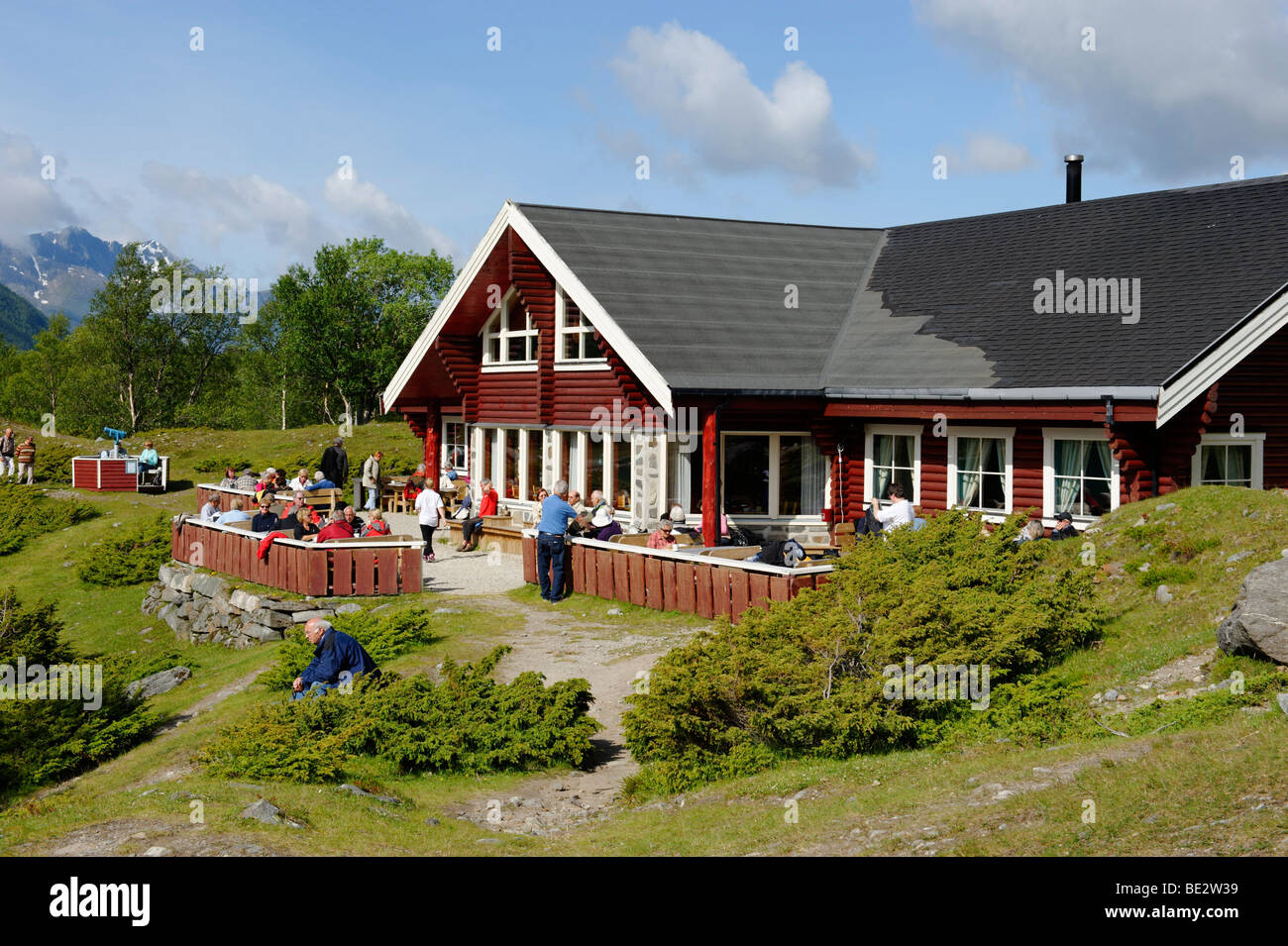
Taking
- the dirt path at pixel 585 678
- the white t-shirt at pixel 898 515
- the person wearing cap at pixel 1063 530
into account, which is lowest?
the dirt path at pixel 585 678

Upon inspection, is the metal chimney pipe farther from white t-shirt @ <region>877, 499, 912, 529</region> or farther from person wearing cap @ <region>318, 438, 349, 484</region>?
person wearing cap @ <region>318, 438, 349, 484</region>

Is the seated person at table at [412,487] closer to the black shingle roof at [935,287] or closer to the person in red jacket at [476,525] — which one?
the person in red jacket at [476,525]

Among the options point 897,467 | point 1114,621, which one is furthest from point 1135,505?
point 897,467

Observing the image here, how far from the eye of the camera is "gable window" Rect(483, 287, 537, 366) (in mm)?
27266

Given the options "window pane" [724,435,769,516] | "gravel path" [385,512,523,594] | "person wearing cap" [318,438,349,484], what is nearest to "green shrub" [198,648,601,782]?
"gravel path" [385,512,523,594]

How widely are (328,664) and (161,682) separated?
265 inches

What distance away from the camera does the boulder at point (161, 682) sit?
58.1 ft

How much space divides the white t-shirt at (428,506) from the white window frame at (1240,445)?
1367 cm

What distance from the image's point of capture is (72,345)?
8844cm

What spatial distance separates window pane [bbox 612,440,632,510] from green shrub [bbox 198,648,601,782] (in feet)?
40.0

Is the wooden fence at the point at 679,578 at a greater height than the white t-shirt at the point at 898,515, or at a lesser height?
lesser

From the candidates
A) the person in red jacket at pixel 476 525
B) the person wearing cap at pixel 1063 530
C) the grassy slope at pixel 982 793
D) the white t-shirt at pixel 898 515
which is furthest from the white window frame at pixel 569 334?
the grassy slope at pixel 982 793

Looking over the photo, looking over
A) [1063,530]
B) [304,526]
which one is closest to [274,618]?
[304,526]
